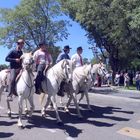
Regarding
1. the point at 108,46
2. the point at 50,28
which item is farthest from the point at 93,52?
the point at 50,28

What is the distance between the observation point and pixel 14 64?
13531mm

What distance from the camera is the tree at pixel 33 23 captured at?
55.3 m

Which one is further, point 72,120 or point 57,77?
point 72,120

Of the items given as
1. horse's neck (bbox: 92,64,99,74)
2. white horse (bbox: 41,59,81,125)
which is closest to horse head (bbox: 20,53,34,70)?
white horse (bbox: 41,59,81,125)

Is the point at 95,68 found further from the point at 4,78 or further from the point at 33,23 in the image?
the point at 33,23

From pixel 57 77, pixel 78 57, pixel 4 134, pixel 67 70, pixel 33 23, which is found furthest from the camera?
pixel 33 23

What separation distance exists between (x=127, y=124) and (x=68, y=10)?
134 feet

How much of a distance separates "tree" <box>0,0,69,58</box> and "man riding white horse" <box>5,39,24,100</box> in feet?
137

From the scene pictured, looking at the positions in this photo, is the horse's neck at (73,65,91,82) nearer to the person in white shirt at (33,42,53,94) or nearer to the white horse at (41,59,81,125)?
the person in white shirt at (33,42,53,94)

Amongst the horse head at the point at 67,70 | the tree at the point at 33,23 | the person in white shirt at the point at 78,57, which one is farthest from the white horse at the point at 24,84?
the tree at the point at 33,23

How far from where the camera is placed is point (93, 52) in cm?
5931

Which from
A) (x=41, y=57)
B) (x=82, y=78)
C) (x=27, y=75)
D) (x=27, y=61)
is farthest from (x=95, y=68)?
(x=27, y=61)

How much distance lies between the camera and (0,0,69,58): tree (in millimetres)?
55312

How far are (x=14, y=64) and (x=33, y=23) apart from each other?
42.2m
